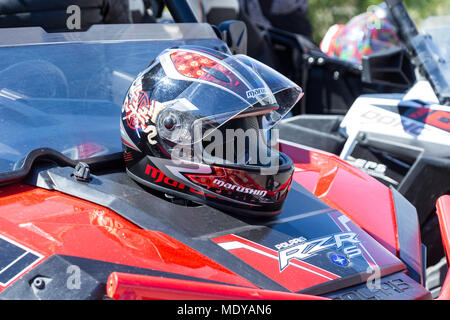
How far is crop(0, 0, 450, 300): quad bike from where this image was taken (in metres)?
1.48

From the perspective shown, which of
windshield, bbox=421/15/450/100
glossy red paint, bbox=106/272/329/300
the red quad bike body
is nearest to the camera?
glossy red paint, bbox=106/272/329/300

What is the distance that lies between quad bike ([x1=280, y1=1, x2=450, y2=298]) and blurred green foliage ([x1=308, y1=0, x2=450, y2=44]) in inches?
362

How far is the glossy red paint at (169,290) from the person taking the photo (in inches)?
50.6

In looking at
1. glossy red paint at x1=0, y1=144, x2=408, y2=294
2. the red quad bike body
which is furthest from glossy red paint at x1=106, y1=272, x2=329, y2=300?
glossy red paint at x1=0, y1=144, x2=408, y2=294

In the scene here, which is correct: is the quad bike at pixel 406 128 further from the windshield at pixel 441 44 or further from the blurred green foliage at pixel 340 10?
the blurred green foliage at pixel 340 10

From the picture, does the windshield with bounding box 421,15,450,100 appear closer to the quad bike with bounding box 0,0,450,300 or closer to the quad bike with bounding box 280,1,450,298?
the quad bike with bounding box 280,1,450,298

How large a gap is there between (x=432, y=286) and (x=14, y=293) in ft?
6.69

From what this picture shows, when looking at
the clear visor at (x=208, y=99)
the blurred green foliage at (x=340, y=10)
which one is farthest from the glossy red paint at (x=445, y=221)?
the blurred green foliage at (x=340, y=10)

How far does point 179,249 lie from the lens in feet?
5.40

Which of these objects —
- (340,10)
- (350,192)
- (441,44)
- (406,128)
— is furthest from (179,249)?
(340,10)

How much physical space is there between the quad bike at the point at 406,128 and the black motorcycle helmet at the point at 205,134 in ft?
4.30

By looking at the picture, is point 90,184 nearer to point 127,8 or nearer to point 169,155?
point 169,155

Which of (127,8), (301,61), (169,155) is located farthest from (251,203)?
(301,61)

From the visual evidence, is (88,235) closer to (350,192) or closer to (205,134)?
(205,134)
